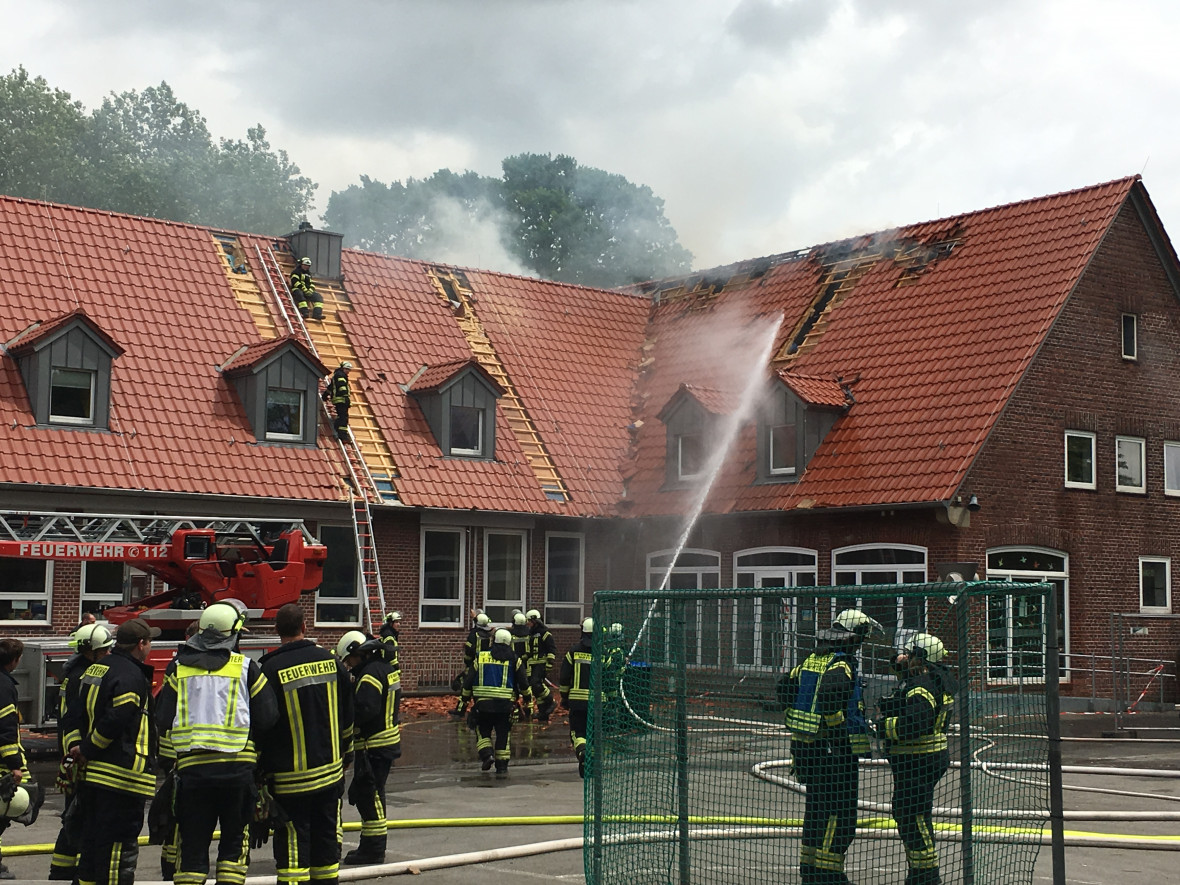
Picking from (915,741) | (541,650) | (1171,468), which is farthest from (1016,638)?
(1171,468)

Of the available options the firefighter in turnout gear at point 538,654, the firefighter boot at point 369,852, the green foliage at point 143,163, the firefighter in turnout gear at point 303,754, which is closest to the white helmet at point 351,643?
the firefighter boot at point 369,852

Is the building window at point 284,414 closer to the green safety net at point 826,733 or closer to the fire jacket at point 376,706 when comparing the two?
the fire jacket at point 376,706

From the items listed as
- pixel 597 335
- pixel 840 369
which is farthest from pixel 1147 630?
pixel 597 335

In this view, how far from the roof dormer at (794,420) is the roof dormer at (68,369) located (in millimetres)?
10755

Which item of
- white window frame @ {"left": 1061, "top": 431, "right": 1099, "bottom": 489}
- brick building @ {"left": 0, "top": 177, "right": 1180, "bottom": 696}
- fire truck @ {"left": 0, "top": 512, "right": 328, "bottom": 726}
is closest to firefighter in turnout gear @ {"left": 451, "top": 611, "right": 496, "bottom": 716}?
fire truck @ {"left": 0, "top": 512, "right": 328, "bottom": 726}

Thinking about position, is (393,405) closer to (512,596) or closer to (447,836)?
(512,596)

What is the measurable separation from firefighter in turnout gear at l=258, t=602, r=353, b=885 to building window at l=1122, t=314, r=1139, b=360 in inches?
811

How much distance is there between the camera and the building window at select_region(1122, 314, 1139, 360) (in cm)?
2647

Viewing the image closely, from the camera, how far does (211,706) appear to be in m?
8.73

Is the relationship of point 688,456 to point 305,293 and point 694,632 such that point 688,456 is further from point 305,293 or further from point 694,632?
point 694,632

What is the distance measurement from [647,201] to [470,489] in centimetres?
3625

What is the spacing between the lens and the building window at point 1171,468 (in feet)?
88.5

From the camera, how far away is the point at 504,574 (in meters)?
27.0

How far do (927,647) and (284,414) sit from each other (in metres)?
17.6
